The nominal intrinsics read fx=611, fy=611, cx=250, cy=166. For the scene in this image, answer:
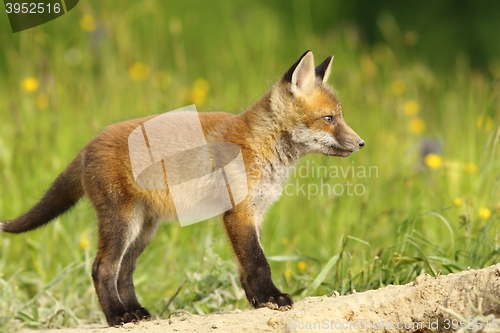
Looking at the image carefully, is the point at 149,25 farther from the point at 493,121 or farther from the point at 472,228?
the point at 472,228

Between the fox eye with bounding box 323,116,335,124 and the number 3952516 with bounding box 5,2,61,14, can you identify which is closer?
the fox eye with bounding box 323,116,335,124

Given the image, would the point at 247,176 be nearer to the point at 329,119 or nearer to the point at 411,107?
the point at 329,119

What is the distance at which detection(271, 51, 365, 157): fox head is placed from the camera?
412 centimetres

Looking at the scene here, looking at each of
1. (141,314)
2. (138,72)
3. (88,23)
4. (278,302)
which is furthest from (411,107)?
(141,314)

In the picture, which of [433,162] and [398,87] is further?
[398,87]

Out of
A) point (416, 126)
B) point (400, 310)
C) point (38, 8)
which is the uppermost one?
point (38, 8)

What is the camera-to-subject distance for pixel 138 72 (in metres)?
7.78

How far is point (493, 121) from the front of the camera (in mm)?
5684

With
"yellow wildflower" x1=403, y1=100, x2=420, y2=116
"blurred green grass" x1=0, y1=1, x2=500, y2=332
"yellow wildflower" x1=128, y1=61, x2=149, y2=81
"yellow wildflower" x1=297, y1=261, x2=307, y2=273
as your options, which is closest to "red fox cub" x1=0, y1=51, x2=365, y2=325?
"blurred green grass" x1=0, y1=1, x2=500, y2=332

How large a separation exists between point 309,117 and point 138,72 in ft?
13.7

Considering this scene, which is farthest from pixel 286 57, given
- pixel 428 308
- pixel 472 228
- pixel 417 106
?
pixel 428 308

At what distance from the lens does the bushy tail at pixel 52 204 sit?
4.27 meters

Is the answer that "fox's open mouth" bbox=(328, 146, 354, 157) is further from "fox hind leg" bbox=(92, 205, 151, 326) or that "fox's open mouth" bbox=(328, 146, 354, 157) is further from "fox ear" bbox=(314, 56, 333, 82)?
"fox hind leg" bbox=(92, 205, 151, 326)

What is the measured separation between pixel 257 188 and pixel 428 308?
4.41ft
